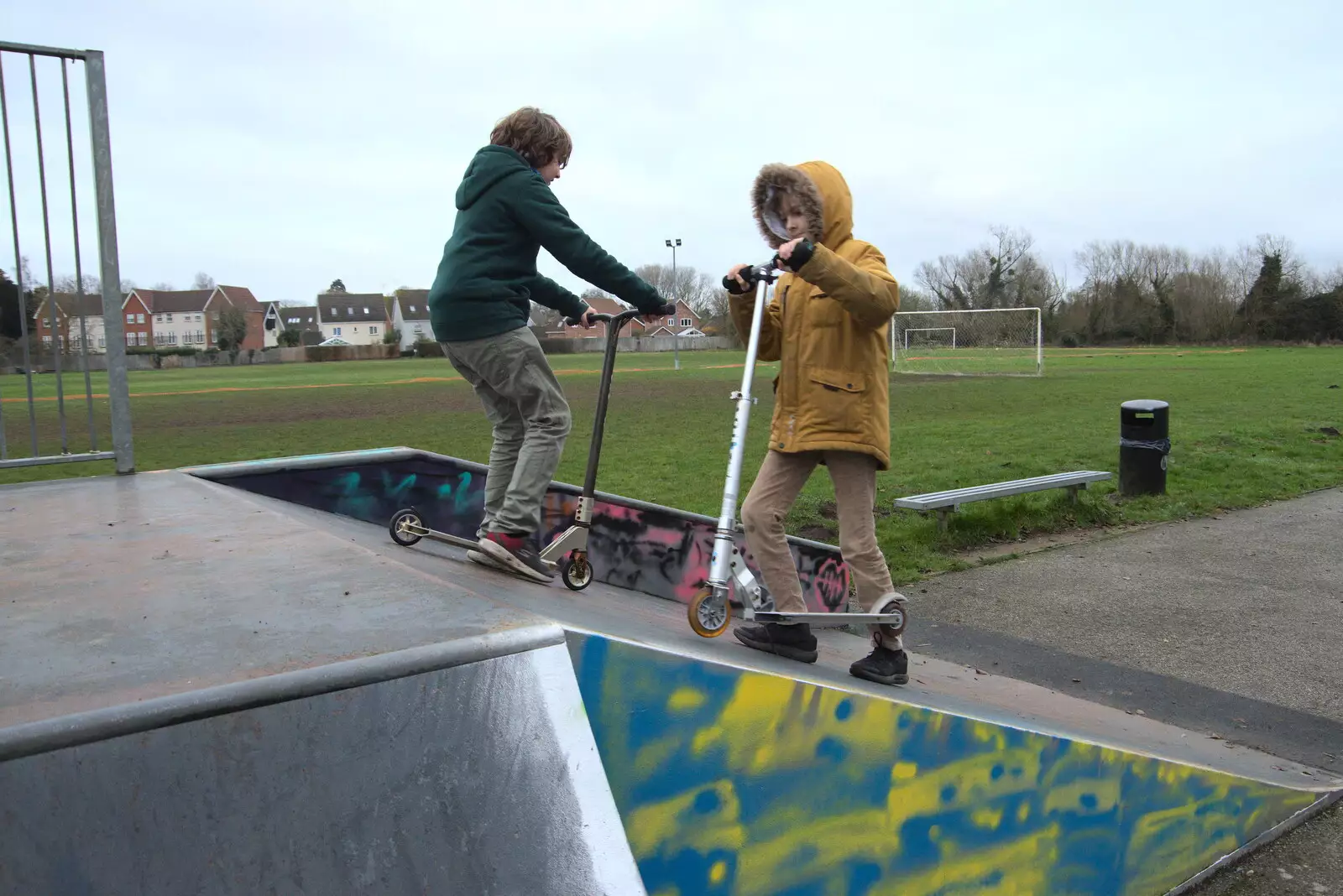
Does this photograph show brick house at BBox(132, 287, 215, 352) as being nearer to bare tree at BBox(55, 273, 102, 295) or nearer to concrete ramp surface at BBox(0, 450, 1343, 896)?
bare tree at BBox(55, 273, 102, 295)

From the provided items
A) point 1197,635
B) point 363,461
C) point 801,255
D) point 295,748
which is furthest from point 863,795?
point 1197,635

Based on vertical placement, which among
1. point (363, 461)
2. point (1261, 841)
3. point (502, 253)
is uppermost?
point (502, 253)

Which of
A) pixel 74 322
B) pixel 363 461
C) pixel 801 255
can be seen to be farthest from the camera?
pixel 363 461

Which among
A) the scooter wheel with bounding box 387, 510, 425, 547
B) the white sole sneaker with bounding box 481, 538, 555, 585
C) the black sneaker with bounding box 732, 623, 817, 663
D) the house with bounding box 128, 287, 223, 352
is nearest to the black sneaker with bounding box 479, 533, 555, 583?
the white sole sneaker with bounding box 481, 538, 555, 585

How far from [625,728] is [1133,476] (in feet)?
29.0

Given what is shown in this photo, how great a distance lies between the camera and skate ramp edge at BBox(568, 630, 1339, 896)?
2484mm

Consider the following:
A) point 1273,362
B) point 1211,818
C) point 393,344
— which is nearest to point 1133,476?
point 1211,818

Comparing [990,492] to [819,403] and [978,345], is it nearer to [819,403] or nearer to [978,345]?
[819,403]

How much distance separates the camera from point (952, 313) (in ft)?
134

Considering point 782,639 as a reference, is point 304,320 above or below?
above

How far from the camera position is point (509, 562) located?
379 centimetres

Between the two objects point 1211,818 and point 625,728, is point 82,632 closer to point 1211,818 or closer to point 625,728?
point 625,728

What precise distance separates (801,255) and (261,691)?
6.87ft

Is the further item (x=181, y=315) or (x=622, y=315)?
(x=181, y=315)
